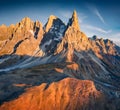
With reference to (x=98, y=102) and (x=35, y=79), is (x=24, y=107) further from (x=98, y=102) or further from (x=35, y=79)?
(x=35, y=79)

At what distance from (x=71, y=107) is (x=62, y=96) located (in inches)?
324

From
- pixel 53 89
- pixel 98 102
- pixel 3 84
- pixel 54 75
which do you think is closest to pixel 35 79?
pixel 54 75

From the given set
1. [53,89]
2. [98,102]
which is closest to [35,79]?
[53,89]

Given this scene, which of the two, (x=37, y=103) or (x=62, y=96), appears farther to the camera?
(x=62, y=96)

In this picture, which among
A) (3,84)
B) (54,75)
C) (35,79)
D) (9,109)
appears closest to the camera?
(9,109)

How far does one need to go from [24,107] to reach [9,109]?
260 inches

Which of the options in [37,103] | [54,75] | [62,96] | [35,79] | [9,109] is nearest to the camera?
[9,109]

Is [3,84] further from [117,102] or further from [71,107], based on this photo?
[117,102]

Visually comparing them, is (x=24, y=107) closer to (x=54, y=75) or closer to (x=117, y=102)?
(x=117, y=102)

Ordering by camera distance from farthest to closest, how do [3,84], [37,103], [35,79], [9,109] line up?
[35,79], [3,84], [37,103], [9,109]

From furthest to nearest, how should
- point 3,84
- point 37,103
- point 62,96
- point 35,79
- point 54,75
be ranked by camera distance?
point 54,75
point 35,79
point 3,84
point 62,96
point 37,103

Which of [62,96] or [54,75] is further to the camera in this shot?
[54,75]

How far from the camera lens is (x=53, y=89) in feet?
374

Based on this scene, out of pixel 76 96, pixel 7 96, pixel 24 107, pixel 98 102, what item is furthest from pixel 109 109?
pixel 7 96
